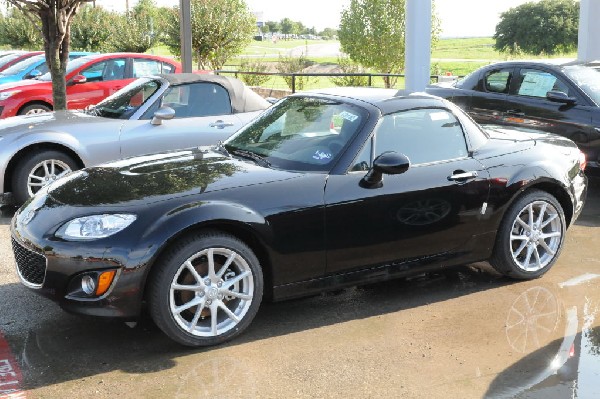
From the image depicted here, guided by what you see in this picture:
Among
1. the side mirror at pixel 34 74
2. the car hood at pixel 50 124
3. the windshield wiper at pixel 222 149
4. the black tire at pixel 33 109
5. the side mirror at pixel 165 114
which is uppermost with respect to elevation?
the side mirror at pixel 34 74

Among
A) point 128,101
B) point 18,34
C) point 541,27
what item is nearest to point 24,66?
point 128,101

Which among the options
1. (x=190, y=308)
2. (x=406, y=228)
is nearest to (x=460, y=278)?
(x=406, y=228)

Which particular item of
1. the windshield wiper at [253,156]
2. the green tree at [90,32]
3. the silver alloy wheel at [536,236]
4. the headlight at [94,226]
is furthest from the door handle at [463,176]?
the green tree at [90,32]

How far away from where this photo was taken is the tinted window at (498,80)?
950 centimetres

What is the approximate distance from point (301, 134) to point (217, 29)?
22.2m

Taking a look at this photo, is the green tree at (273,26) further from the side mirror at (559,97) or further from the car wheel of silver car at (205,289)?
the car wheel of silver car at (205,289)

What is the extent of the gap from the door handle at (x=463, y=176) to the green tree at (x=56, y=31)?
26.9ft

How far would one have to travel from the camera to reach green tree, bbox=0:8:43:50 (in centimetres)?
4234

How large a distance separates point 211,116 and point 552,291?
14.2 feet

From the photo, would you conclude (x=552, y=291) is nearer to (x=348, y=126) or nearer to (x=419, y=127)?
(x=419, y=127)

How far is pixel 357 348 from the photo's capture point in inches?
181

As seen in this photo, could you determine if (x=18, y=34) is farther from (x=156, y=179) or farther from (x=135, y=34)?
(x=156, y=179)

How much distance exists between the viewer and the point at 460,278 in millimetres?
5957

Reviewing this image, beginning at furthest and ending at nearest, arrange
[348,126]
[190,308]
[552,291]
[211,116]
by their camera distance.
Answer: [211,116], [552,291], [348,126], [190,308]
